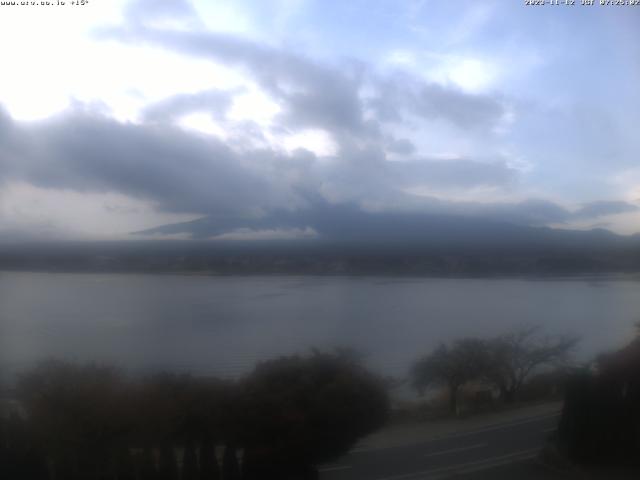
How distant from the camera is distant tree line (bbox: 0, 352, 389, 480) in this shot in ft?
12.5

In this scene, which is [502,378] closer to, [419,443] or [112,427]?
[419,443]

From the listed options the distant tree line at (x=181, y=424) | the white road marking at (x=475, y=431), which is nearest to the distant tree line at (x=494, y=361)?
the white road marking at (x=475, y=431)

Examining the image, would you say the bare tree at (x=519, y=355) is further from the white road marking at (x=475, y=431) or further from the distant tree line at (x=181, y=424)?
the distant tree line at (x=181, y=424)

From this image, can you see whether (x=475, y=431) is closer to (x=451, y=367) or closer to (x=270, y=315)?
(x=451, y=367)

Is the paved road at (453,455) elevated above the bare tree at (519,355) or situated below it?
below

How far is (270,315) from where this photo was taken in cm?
455

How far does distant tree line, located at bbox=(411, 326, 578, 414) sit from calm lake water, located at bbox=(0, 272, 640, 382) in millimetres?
87

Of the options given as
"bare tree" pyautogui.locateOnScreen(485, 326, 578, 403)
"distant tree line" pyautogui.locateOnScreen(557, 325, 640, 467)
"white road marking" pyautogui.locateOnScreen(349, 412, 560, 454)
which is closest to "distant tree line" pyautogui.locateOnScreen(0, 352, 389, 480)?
"white road marking" pyautogui.locateOnScreen(349, 412, 560, 454)

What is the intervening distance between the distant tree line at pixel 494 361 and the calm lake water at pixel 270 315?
87mm

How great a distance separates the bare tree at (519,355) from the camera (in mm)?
4492

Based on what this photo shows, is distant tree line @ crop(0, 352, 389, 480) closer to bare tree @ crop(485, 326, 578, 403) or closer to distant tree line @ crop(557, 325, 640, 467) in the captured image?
bare tree @ crop(485, 326, 578, 403)

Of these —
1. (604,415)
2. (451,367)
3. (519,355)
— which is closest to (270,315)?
(451,367)

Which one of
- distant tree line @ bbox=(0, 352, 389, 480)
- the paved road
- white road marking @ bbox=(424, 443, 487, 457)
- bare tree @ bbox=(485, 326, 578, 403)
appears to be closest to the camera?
distant tree line @ bbox=(0, 352, 389, 480)

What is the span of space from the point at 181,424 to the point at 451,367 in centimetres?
205
